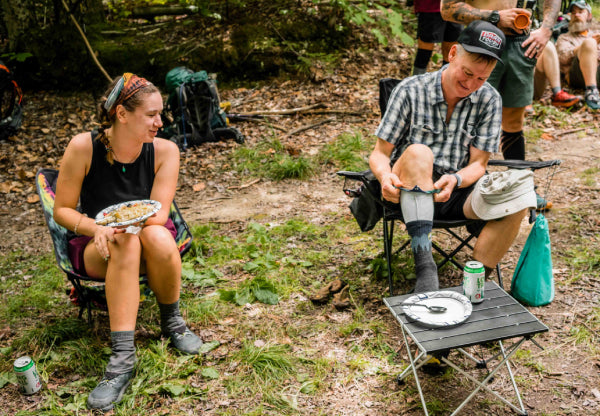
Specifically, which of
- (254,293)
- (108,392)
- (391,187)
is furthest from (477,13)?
(108,392)

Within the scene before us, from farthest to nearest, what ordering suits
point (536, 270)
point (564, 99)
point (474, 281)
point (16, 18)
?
point (16, 18)
point (564, 99)
point (536, 270)
point (474, 281)

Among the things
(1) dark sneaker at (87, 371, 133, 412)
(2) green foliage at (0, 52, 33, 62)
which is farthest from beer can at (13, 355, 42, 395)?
(2) green foliage at (0, 52, 33, 62)

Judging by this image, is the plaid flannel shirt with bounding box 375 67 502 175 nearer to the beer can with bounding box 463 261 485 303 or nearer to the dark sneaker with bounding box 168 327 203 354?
the beer can with bounding box 463 261 485 303

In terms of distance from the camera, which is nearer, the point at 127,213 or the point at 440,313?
the point at 440,313

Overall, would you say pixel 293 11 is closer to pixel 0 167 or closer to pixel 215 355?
pixel 0 167

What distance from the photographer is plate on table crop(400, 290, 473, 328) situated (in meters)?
2.03

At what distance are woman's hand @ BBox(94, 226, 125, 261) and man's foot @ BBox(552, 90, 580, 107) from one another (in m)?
5.72

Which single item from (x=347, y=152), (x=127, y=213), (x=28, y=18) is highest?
(x=28, y=18)

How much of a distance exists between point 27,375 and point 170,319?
68 cm

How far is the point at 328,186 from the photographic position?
481cm

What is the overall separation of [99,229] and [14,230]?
8.41 feet

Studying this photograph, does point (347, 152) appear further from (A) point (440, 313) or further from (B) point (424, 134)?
(A) point (440, 313)

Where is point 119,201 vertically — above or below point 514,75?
below

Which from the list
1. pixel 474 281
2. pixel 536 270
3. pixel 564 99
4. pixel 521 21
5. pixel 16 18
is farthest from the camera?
pixel 16 18
